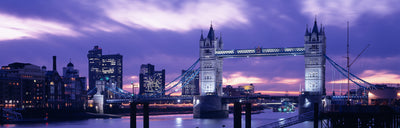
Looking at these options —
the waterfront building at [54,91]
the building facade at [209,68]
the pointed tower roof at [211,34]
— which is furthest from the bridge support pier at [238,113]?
the waterfront building at [54,91]

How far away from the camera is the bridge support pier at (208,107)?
12975cm

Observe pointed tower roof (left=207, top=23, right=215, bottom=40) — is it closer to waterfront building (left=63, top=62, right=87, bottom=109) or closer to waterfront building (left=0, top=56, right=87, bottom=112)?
waterfront building (left=0, top=56, right=87, bottom=112)

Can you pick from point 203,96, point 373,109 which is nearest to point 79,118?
point 203,96

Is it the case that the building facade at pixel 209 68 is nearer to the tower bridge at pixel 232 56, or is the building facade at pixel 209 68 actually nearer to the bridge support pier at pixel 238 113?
the tower bridge at pixel 232 56

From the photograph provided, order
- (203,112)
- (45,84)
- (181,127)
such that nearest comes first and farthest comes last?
(181,127), (203,112), (45,84)

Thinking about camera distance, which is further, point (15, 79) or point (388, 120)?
point (15, 79)

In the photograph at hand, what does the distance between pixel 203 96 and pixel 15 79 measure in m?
47.3

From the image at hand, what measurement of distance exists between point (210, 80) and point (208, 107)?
A: 7606 millimetres

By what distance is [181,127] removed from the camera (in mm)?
99938

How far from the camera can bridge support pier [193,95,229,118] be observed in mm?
129750

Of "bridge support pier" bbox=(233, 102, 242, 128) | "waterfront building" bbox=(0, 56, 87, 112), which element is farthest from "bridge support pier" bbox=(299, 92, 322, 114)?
"bridge support pier" bbox=(233, 102, 242, 128)

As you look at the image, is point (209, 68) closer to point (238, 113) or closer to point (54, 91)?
point (54, 91)

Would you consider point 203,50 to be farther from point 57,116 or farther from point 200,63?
point 57,116

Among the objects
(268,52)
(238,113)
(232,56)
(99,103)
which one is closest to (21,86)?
(99,103)
